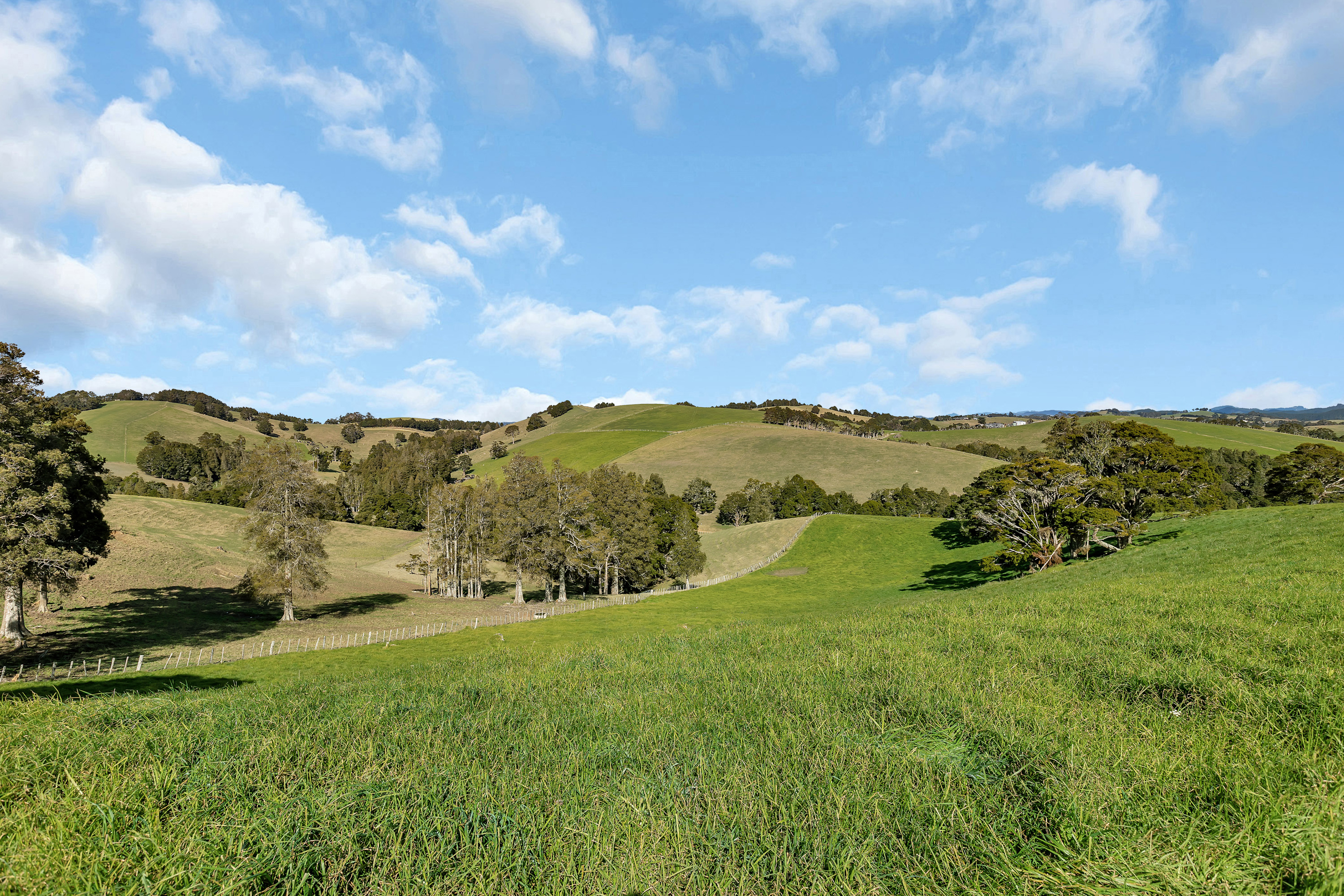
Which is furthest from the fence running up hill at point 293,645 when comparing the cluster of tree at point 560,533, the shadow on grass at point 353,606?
the shadow on grass at point 353,606

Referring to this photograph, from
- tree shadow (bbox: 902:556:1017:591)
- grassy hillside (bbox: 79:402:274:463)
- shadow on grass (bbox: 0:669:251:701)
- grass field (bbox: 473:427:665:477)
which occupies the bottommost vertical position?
tree shadow (bbox: 902:556:1017:591)

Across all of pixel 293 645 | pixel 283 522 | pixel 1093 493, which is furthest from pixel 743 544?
pixel 293 645

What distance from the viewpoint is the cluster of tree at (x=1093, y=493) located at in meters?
43.0

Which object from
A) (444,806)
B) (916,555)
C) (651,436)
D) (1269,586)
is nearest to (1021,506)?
(916,555)

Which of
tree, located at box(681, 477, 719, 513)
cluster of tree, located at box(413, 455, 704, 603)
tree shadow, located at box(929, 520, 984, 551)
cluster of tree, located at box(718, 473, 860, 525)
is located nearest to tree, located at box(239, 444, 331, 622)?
cluster of tree, located at box(413, 455, 704, 603)

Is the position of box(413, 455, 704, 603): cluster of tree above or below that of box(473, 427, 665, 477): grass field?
below

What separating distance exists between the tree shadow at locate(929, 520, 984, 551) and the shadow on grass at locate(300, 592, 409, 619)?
65.5 metres

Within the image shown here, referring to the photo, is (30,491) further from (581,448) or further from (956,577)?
(581,448)

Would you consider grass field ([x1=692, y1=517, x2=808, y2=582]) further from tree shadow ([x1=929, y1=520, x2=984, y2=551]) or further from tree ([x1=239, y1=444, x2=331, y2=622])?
tree ([x1=239, y1=444, x2=331, y2=622])

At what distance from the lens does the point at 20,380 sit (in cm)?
3022

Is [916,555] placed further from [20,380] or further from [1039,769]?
[20,380]

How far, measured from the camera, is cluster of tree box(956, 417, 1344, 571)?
1692 inches

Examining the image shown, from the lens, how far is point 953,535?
248 ft

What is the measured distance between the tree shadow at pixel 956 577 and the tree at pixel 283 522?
2034 inches
